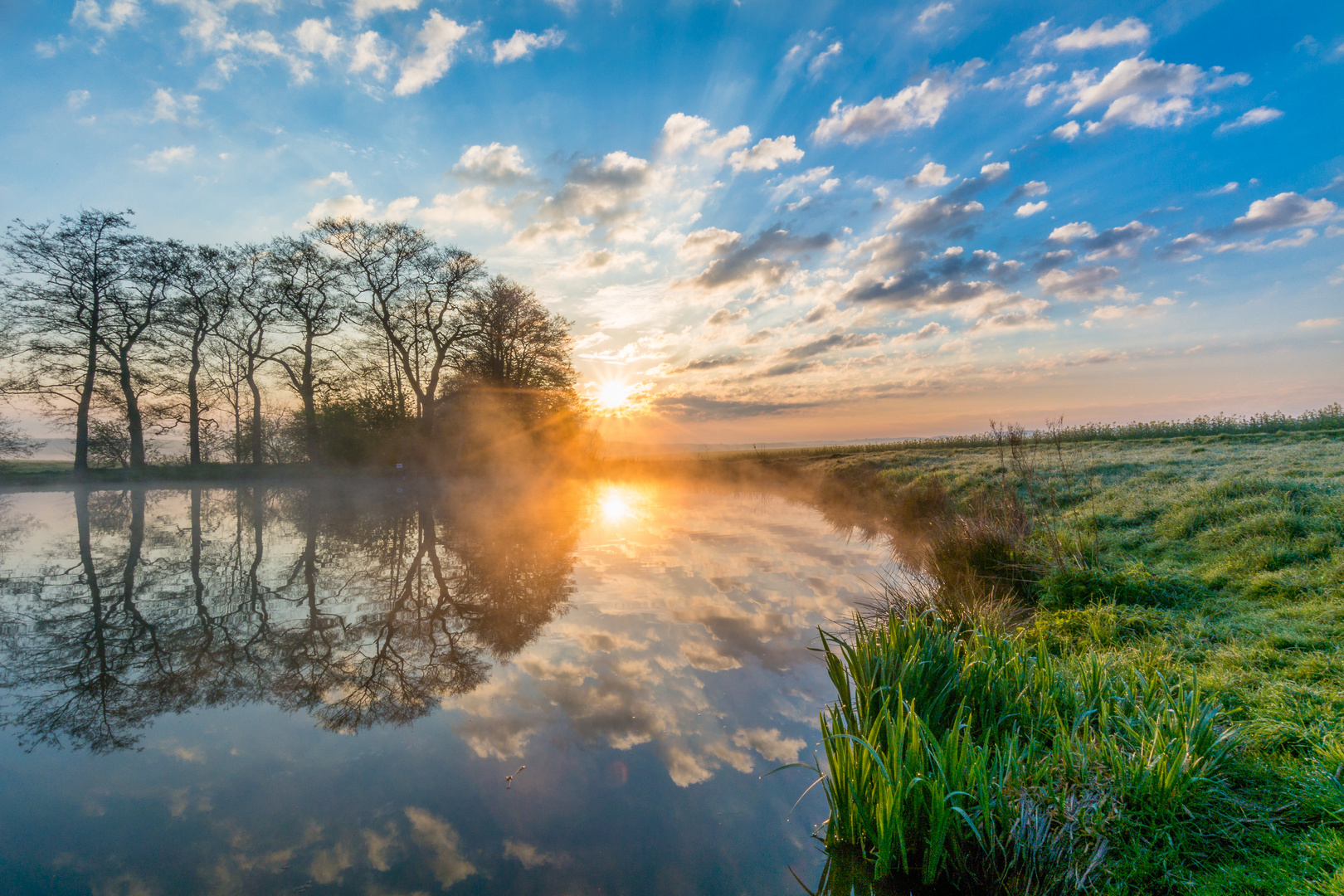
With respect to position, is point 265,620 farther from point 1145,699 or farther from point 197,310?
point 197,310

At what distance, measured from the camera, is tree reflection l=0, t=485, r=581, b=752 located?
4.12 meters

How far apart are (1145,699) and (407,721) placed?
506cm

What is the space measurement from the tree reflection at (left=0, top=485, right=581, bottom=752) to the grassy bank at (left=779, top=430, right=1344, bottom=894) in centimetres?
383

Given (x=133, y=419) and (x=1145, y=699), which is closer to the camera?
(x=1145, y=699)

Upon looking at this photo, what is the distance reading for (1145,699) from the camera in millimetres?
3105

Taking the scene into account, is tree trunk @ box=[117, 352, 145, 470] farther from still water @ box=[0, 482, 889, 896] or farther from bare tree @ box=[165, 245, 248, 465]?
still water @ box=[0, 482, 889, 896]

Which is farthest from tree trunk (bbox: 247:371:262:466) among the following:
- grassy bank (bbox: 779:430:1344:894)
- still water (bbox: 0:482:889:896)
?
grassy bank (bbox: 779:430:1344:894)

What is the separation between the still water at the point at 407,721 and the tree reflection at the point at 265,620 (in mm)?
38

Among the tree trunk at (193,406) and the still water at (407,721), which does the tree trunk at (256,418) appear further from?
the still water at (407,721)

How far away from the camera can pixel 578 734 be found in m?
3.74

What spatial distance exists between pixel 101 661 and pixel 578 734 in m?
4.73

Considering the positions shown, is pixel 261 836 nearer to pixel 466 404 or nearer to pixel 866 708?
pixel 866 708

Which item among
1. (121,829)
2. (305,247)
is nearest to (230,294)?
(305,247)

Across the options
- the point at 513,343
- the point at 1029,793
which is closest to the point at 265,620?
the point at 1029,793
